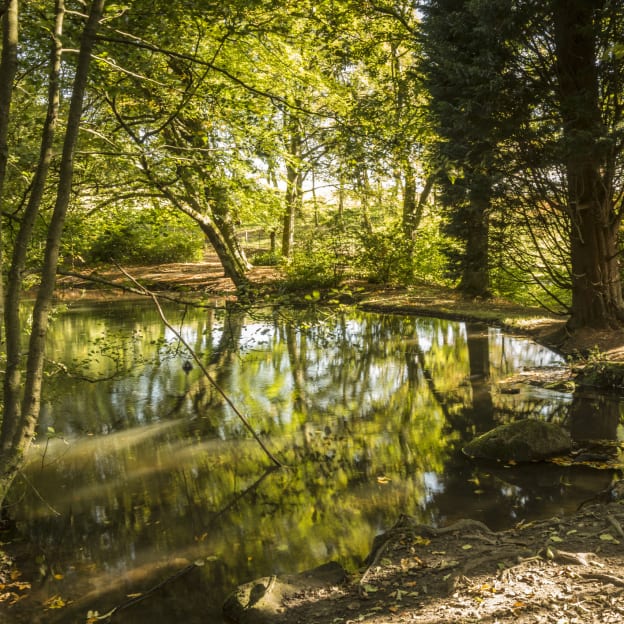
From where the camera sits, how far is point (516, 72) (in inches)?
439

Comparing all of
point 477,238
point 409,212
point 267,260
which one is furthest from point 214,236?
point 267,260

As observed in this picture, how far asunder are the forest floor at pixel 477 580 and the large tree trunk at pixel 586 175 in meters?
6.49

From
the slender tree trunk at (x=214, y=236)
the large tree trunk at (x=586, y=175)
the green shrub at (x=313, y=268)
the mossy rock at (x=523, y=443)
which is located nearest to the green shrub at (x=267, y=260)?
the slender tree trunk at (x=214, y=236)

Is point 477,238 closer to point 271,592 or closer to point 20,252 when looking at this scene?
point 20,252

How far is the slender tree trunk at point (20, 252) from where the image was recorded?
16.7 feet

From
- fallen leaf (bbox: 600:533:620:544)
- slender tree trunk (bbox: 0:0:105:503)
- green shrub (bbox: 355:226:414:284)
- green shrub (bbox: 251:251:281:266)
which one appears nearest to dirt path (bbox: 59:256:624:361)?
slender tree trunk (bbox: 0:0:105:503)

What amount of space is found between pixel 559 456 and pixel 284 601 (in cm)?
397

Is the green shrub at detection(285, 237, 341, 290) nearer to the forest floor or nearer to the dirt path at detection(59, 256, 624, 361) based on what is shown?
the dirt path at detection(59, 256, 624, 361)

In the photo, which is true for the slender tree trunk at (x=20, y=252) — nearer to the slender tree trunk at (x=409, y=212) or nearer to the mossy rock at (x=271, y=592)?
the mossy rock at (x=271, y=592)

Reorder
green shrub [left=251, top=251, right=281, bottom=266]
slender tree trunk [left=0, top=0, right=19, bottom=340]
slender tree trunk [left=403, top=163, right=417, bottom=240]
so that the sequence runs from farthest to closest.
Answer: green shrub [left=251, top=251, right=281, bottom=266] < slender tree trunk [left=403, top=163, right=417, bottom=240] < slender tree trunk [left=0, top=0, right=19, bottom=340]

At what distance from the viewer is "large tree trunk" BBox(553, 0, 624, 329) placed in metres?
9.76

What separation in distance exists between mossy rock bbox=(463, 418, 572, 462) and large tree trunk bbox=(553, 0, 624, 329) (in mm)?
4835

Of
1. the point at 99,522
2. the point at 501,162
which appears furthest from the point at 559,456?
the point at 501,162

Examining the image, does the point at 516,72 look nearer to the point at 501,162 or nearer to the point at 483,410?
the point at 501,162
